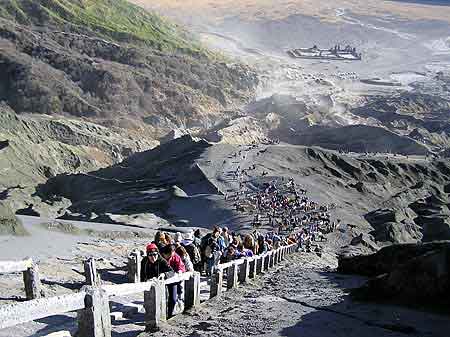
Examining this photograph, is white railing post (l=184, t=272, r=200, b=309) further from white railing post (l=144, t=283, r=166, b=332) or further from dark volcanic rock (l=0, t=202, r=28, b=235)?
dark volcanic rock (l=0, t=202, r=28, b=235)

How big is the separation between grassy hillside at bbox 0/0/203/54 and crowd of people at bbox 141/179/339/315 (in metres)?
97.7

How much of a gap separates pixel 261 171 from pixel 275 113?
71204 millimetres

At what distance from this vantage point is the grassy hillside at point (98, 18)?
135 metres

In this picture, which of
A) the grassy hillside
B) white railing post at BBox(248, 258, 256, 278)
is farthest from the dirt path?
the grassy hillside

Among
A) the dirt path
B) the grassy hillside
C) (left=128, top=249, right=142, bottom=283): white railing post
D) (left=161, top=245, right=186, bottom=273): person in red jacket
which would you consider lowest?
the dirt path

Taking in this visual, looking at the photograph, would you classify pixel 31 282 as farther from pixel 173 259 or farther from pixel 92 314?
pixel 92 314

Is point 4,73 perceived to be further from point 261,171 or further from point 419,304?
point 419,304

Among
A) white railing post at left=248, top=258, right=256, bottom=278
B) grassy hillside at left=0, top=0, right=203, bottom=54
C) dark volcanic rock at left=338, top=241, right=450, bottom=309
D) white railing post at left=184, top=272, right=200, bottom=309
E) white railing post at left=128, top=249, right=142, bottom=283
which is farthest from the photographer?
grassy hillside at left=0, top=0, right=203, bottom=54

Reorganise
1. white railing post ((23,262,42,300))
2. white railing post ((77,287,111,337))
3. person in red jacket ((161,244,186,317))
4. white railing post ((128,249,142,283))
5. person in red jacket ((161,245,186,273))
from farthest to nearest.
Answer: white railing post ((128,249,142,283)) < person in red jacket ((161,245,186,273)) < white railing post ((23,262,42,300)) < person in red jacket ((161,244,186,317)) < white railing post ((77,287,111,337))

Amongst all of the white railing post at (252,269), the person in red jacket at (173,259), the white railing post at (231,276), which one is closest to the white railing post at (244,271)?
the white railing post at (252,269)

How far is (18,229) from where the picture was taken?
733 inches

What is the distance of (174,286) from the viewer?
8469 mm

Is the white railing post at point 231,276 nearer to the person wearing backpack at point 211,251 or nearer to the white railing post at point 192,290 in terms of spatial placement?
the person wearing backpack at point 211,251

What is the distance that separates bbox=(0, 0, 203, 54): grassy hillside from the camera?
134875mm
